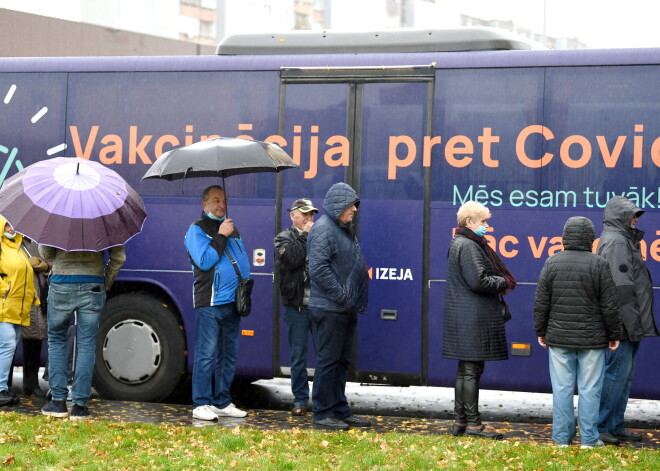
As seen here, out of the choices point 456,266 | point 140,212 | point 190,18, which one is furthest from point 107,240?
point 190,18

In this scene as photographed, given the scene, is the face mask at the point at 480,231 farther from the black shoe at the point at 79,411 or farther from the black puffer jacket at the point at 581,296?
the black shoe at the point at 79,411

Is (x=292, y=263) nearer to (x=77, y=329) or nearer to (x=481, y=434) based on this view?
(x=77, y=329)

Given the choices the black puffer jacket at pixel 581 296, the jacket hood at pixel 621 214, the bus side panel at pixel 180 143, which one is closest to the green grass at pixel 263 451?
the black puffer jacket at pixel 581 296

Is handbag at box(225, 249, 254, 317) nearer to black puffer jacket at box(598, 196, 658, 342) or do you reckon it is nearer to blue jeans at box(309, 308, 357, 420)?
blue jeans at box(309, 308, 357, 420)

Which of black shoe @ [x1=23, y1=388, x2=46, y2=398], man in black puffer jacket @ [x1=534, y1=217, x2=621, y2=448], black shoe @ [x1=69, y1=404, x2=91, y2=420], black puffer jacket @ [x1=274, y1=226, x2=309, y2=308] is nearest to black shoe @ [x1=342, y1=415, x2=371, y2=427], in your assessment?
black puffer jacket @ [x1=274, y1=226, x2=309, y2=308]

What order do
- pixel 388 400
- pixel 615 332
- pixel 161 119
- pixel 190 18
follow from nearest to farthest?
pixel 615 332 < pixel 161 119 < pixel 388 400 < pixel 190 18

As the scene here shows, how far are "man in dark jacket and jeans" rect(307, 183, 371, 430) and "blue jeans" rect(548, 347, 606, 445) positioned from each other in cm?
166

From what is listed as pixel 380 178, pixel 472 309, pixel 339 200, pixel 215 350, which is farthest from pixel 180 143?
pixel 472 309

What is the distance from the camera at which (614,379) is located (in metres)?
8.16

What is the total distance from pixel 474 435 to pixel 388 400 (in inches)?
101

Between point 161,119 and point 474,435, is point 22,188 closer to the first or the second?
point 161,119

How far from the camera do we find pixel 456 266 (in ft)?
26.5

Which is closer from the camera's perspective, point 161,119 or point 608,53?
point 608,53

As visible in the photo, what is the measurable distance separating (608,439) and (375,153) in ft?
10.4
